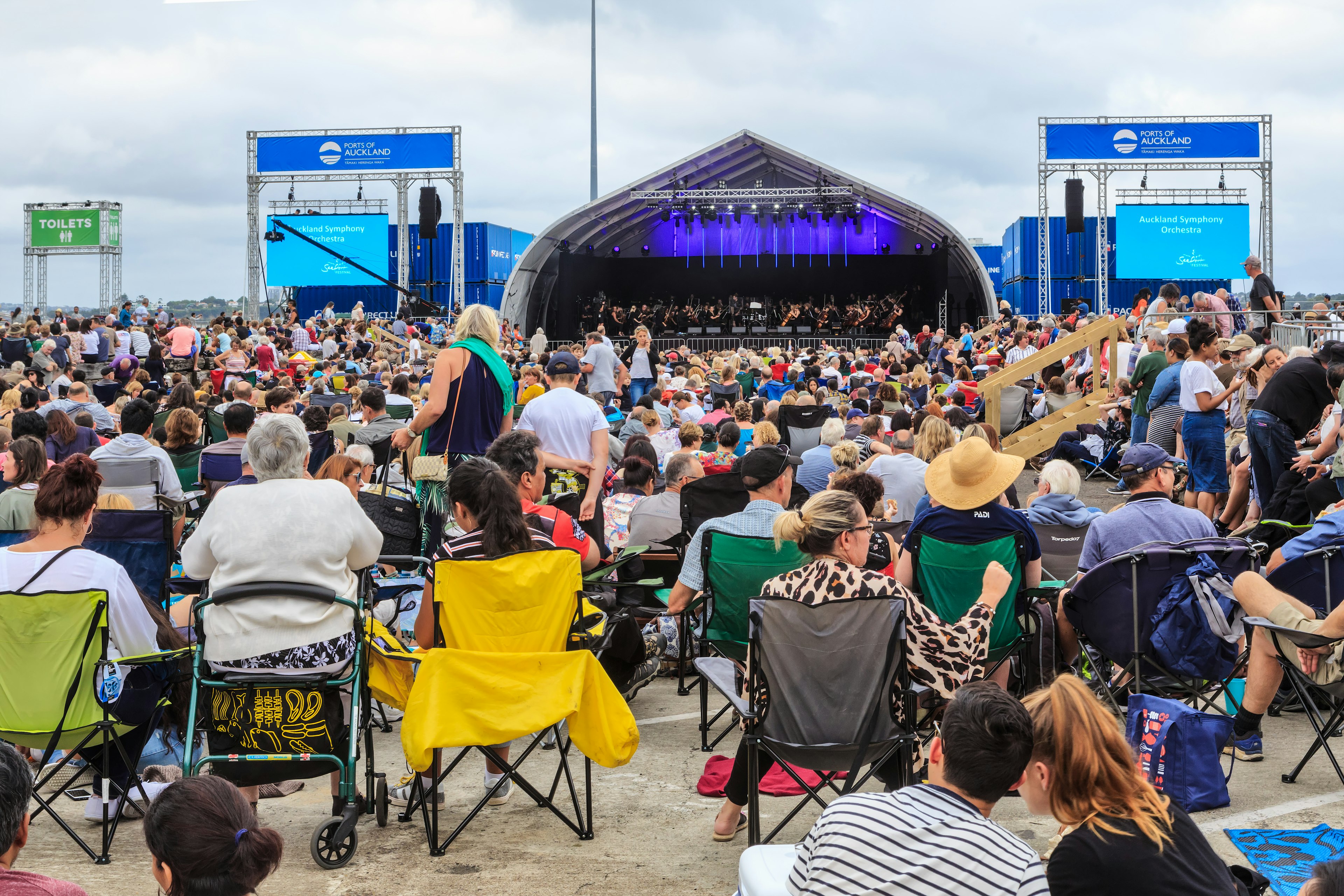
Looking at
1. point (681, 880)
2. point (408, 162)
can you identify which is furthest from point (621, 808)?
point (408, 162)

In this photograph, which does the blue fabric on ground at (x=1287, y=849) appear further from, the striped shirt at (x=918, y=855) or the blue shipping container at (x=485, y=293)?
the blue shipping container at (x=485, y=293)

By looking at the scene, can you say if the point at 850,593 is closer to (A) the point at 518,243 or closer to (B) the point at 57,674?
(B) the point at 57,674

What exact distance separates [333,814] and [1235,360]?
→ 914 centimetres

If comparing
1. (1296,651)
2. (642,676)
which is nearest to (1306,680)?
(1296,651)

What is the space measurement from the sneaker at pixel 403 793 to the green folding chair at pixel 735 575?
1033 mm

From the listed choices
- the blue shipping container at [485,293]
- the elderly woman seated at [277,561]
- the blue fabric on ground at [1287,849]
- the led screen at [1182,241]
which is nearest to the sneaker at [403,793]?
the elderly woman seated at [277,561]

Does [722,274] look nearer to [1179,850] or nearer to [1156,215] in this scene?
[1156,215]

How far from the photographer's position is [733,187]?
2420 cm

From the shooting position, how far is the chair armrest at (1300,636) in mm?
3604

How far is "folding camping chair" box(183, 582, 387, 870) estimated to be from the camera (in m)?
3.28

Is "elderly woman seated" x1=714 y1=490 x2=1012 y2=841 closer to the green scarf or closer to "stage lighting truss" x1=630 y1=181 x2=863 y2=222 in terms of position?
the green scarf

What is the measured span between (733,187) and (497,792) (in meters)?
21.5

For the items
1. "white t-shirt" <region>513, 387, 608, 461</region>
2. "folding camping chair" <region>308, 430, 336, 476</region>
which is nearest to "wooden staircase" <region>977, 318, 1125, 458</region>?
"white t-shirt" <region>513, 387, 608, 461</region>

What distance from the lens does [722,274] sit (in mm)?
26453
